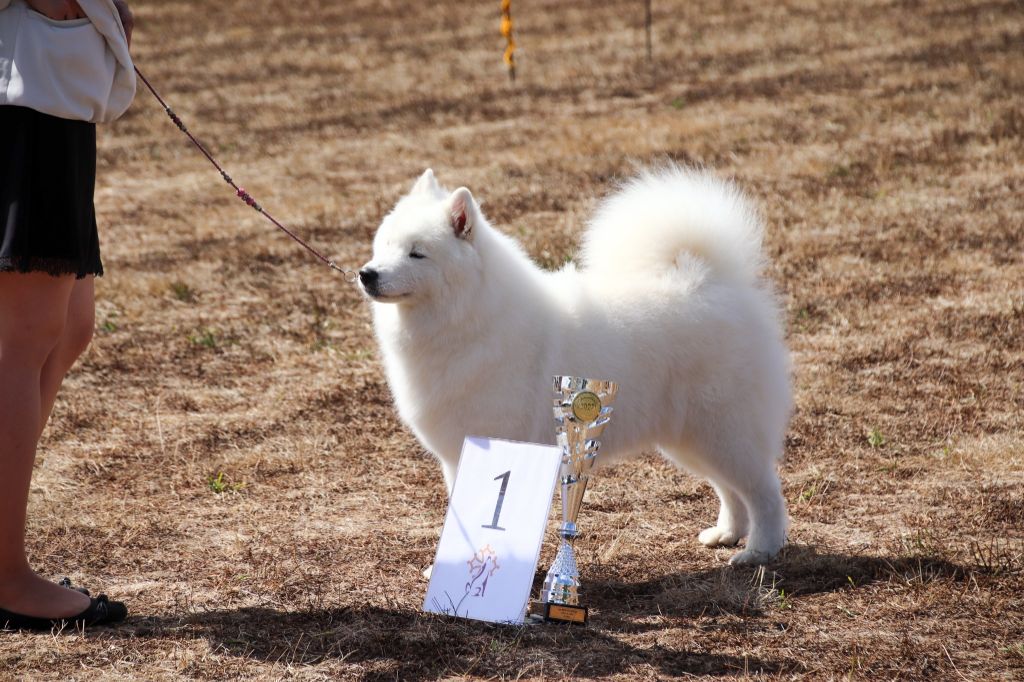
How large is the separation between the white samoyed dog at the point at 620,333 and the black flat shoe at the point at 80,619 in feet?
3.12

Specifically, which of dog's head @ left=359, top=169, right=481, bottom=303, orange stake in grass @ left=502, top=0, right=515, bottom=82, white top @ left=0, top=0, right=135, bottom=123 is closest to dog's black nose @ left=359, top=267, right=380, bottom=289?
dog's head @ left=359, top=169, right=481, bottom=303

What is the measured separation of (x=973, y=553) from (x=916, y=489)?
2.20 feet

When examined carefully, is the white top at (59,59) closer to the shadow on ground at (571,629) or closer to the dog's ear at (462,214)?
the dog's ear at (462,214)

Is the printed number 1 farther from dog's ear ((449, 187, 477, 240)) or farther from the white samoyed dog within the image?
dog's ear ((449, 187, 477, 240))

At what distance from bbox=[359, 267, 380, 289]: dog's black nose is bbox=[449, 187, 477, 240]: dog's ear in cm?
28

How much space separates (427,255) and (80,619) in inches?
51.9

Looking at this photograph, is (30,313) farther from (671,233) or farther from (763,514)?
(763,514)

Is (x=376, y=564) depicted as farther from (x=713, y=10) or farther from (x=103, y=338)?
(x=713, y=10)

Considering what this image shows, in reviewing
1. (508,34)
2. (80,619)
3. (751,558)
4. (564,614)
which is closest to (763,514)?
(751,558)

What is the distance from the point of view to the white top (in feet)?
7.95

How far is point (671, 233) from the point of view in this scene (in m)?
3.41

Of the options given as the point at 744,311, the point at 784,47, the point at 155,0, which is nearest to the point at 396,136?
the point at 784,47

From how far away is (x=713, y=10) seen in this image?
593 inches

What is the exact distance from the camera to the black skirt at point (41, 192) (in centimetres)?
245
